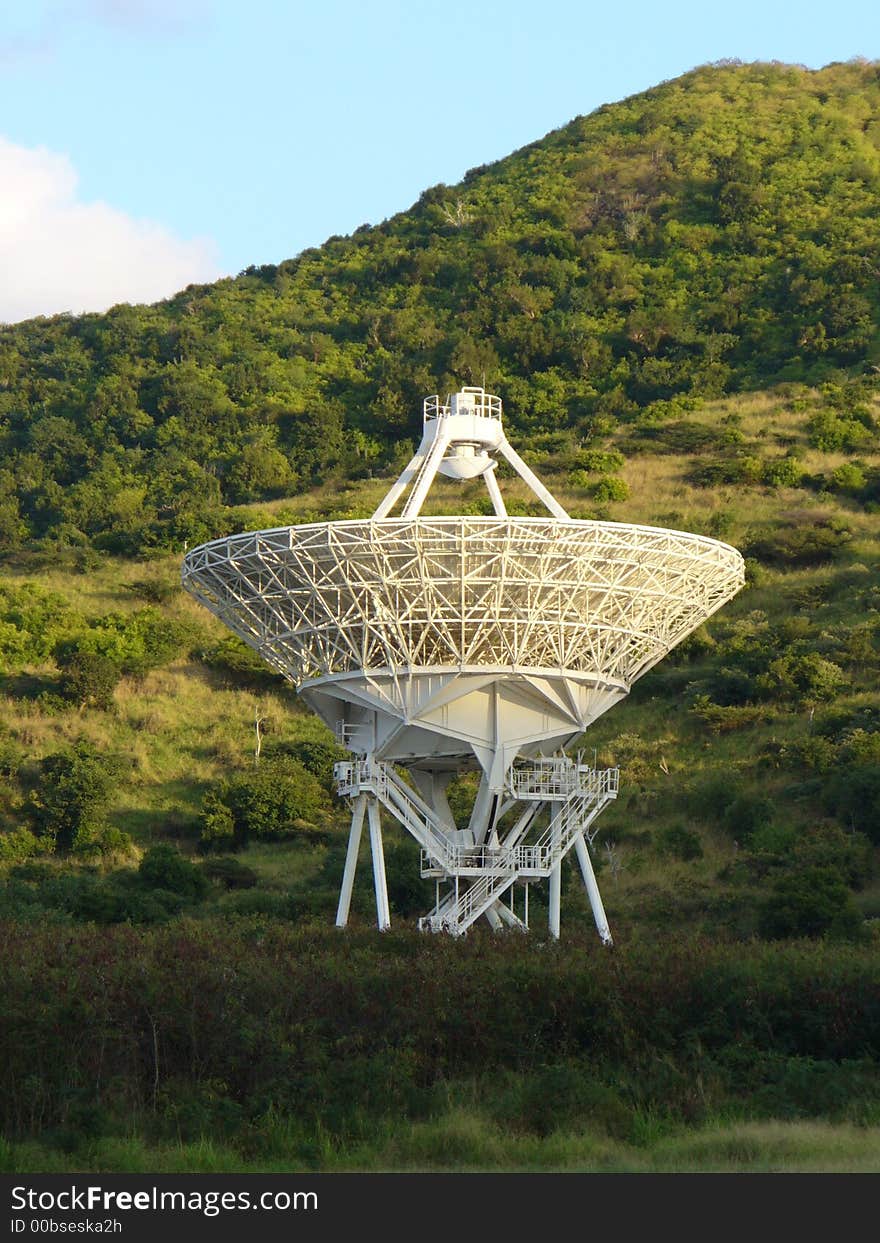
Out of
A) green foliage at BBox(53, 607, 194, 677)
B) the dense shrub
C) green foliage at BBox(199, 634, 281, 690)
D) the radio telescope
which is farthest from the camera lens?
green foliage at BBox(199, 634, 281, 690)

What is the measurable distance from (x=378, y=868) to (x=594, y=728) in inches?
1477

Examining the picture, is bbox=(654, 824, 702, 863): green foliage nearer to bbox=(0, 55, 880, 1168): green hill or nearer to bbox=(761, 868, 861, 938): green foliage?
bbox=(0, 55, 880, 1168): green hill

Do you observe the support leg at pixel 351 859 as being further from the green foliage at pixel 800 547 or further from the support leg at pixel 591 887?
the green foliage at pixel 800 547

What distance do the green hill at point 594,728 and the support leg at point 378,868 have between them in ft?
9.16

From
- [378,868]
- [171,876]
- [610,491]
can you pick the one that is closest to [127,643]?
[610,491]

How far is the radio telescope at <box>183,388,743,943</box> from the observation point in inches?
2009

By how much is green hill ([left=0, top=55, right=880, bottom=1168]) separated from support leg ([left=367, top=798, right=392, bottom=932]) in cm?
279

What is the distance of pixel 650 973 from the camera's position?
45844 millimetres

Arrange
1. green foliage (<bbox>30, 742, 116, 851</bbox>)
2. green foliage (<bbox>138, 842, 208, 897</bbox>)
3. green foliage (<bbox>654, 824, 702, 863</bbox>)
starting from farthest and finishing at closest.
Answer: green foliage (<bbox>30, 742, 116, 851</bbox>), green foliage (<bbox>654, 824, 702, 863</bbox>), green foliage (<bbox>138, 842, 208, 897</bbox>)

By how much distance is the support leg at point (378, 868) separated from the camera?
54.1m

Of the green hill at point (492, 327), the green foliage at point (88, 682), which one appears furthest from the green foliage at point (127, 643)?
the green hill at point (492, 327)

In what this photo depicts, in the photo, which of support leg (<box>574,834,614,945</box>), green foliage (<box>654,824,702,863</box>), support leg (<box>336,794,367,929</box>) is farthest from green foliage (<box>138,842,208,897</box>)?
support leg (<box>574,834,614,945</box>)

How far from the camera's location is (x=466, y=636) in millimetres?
52469

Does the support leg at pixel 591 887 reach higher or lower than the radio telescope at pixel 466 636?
lower
